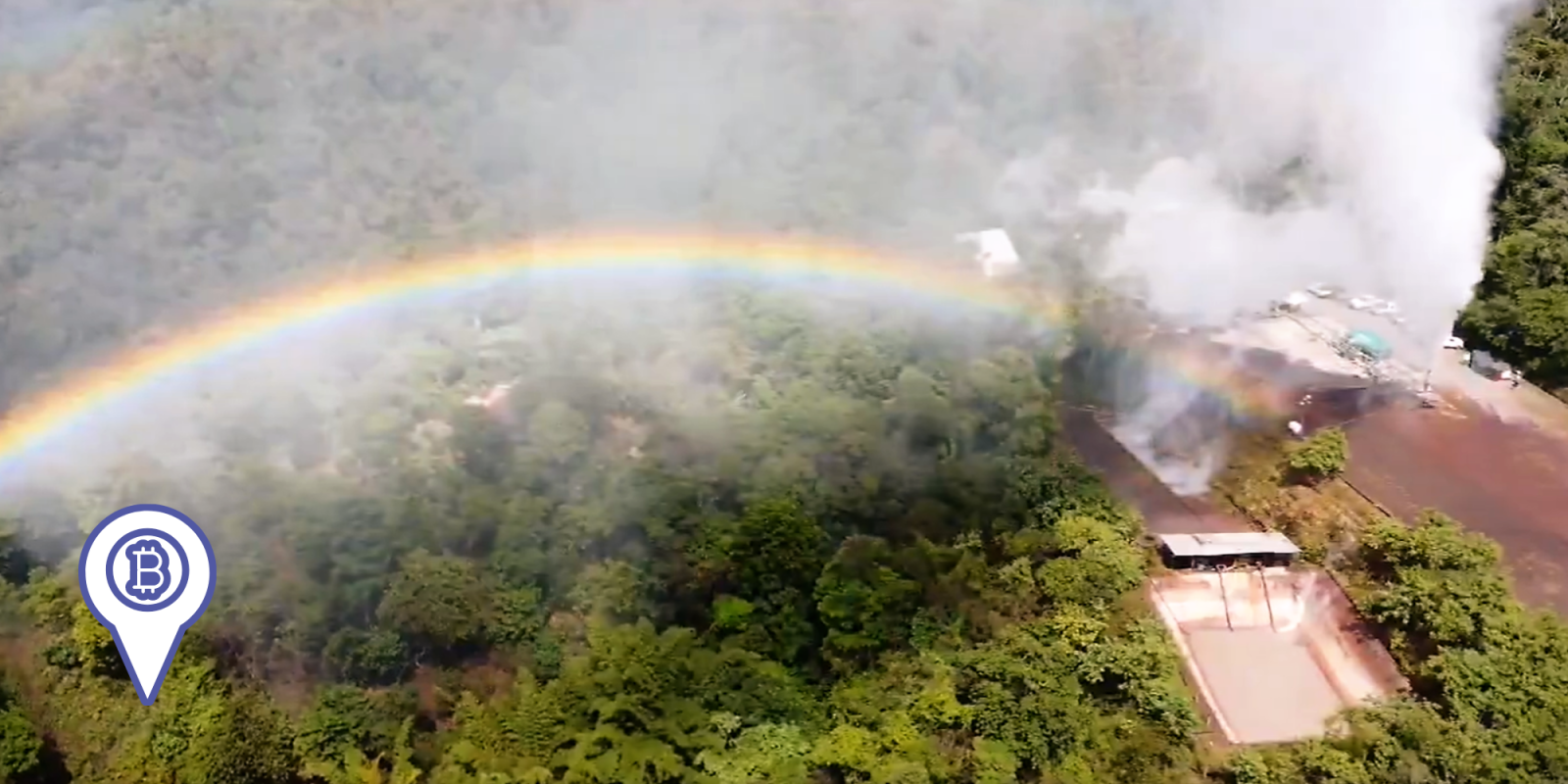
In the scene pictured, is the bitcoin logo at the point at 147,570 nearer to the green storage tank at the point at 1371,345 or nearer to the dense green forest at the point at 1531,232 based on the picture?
the green storage tank at the point at 1371,345

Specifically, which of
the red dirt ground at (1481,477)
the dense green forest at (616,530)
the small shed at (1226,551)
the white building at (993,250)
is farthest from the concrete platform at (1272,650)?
the white building at (993,250)

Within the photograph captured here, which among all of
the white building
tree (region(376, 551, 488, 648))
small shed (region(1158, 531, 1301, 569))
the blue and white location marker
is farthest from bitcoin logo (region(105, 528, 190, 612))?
the white building

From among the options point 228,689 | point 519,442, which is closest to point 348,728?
point 228,689

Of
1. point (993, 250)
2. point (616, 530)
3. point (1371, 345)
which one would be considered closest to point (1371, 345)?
point (1371, 345)

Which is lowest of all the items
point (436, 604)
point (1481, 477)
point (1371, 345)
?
point (1481, 477)

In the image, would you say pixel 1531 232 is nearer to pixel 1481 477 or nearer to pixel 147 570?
pixel 1481 477

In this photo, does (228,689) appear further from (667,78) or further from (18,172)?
(667,78)
